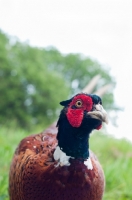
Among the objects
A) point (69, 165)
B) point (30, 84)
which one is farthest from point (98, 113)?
point (30, 84)

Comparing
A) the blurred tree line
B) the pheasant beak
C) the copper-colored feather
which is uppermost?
the blurred tree line

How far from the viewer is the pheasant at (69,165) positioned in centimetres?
226

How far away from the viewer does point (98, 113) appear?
219cm

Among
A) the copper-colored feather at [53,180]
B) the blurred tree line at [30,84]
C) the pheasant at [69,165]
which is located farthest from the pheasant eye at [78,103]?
the blurred tree line at [30,84]

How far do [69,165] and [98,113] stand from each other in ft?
1.28

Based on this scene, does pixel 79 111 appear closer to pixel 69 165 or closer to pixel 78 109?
pixel 78 109

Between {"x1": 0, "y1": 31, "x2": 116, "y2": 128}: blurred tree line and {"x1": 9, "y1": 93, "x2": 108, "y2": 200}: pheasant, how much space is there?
1363cm

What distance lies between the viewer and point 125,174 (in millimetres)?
4551

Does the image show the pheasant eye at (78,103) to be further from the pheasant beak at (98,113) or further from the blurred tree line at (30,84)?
the blurred tree line at (30,84)

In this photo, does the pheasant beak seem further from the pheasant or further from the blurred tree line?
the blurred tree line

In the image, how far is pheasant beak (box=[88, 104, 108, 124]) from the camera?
217 cm

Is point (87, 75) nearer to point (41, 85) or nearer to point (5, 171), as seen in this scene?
point (41, 85)

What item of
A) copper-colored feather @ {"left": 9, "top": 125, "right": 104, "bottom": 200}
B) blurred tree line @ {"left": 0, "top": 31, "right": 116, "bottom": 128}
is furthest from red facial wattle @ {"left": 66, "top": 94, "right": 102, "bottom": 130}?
blurred tree line @ {"left": 0, "top": 31, "right": 116, "bottom": 128}

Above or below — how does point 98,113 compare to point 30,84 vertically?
below
